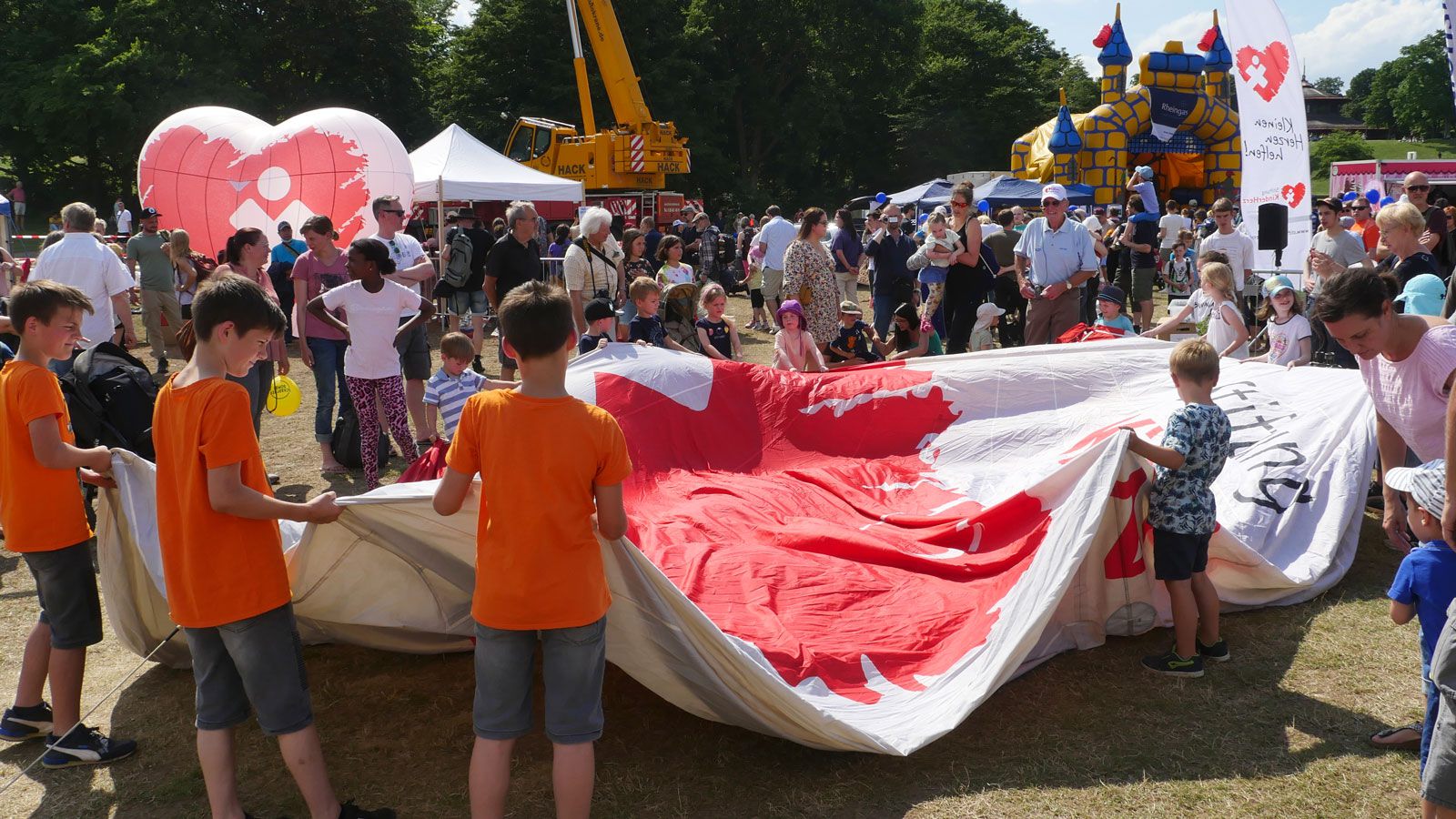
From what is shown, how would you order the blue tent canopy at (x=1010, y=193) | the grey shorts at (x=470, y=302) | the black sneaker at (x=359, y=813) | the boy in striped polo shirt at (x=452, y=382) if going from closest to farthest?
1. the black sneaker at (x=359, y=813)
2. the boy in striped polo shirt at (x=452, y=382)
3. the grey shorts at (x=470, y=302)
4. the blue tent canopy at (x=1010, y=193)

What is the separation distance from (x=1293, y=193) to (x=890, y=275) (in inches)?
118

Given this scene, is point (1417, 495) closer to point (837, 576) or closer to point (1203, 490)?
point (1203, 490)

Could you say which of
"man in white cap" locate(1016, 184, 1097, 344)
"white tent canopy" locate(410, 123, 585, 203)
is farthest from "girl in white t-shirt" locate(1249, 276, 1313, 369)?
"white tent canopy" locate(410, 123, 585, 203)

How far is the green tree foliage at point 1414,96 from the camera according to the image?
80688 mm

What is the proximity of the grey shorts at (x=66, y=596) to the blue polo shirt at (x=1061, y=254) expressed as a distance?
633 centimetres

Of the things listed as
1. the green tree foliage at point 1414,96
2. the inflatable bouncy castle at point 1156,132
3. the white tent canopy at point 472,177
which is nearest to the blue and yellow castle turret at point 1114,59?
the inflatable bouncy castle at point 1156,132

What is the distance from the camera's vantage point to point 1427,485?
8.67 ft

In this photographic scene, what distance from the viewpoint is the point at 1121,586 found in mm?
3996

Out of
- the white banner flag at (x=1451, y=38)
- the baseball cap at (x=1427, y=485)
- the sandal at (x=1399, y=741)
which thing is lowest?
the sandal at (x=1399, y=741)

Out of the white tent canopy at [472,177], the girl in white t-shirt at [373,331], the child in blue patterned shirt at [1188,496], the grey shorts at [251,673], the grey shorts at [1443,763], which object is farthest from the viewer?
the white tent canopy at [472,177]

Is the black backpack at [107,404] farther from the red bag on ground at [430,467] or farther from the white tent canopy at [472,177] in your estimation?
the white tent canopy at [472,177]

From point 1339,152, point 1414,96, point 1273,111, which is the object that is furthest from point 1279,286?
point 1414,96

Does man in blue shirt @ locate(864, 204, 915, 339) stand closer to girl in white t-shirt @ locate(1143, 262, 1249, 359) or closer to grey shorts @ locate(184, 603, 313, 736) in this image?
girl in white t-shirt @ locate(1143, 262, 1249, 359)

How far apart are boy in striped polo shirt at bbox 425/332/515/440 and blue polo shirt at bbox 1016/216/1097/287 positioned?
4236 millimetres
